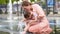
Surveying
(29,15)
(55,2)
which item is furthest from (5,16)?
(55,2)

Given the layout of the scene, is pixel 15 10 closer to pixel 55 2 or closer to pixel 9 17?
pixel 9 17

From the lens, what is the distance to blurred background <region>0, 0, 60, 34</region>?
1.60 meters

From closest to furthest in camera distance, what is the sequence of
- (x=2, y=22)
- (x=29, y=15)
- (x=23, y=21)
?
(x=29, y=15), (x=23, y=21), (x=2, y=22)

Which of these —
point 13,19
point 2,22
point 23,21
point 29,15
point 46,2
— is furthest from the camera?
point 2,22

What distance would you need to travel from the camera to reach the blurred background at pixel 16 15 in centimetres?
160

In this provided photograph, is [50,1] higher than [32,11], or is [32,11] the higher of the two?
[50,1]

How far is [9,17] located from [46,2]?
1.92ft

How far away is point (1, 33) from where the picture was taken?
1742mm

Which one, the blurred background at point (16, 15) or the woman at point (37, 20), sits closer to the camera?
the woman at point (37, 20)

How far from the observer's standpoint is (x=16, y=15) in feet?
5.56

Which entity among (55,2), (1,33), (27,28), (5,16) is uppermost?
(55,2)

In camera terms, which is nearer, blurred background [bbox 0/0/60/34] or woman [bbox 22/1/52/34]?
woman [bbox 22/1/52/34]

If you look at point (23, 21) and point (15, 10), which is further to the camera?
point (15, 10)

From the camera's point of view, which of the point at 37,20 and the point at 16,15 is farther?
the point at 16,15
